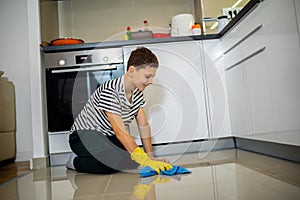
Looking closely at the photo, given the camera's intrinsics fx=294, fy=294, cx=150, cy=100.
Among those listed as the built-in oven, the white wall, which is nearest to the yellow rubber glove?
the built-in oven

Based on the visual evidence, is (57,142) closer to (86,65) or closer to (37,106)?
(37,106)

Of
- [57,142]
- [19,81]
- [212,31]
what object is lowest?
[57,142]

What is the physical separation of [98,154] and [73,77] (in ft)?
2.42

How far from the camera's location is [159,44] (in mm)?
2123

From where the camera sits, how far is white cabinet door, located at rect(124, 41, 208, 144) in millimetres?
2072

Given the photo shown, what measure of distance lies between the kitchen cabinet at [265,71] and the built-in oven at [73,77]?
2.63 ft

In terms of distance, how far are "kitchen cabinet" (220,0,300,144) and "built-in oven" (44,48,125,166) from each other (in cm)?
80

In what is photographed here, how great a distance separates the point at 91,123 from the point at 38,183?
41 cm

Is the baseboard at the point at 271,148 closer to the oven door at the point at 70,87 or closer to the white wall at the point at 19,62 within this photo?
the oven door at the point at 70,87

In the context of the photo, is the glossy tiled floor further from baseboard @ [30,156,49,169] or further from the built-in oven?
the built-in oven

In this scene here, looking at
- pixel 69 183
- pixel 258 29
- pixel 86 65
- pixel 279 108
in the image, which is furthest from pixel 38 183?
pixel 258 29

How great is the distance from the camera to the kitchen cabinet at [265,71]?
1.23 metres

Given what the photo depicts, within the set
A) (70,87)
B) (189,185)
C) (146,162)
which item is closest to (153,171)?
(146,162)

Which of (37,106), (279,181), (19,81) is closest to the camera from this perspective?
(279,181)
